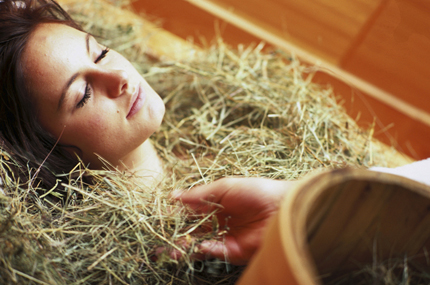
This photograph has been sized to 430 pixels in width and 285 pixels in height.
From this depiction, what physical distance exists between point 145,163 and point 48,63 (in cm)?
39

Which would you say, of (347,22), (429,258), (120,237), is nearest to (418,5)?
(347,22)

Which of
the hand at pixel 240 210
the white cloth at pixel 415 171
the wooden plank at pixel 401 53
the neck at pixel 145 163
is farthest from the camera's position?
the wooden plank at pixel 401 53

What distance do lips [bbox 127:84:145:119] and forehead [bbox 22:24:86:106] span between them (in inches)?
6.3

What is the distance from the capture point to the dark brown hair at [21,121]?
0.83 meters

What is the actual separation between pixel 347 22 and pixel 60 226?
1.61 m

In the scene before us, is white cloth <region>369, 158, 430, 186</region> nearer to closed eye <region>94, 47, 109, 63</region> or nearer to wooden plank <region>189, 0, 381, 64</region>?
closed eye <region>94, 47, 109, 63</region>

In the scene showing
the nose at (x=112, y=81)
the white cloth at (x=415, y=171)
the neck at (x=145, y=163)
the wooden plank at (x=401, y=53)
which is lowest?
the neck at (x=145, y=163)

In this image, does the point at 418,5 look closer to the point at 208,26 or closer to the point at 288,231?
the point at 208,26

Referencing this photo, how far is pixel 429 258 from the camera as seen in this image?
1.76ft

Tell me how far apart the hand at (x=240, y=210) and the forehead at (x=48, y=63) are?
1.45 feet

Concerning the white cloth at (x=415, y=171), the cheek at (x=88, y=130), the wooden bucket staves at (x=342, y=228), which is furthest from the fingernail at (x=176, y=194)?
the white cloth at (x=415, y=171)

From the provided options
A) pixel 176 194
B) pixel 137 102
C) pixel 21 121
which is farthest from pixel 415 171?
pixel 21 121

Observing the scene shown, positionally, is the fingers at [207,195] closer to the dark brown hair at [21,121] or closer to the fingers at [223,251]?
the fingers at [223,251]

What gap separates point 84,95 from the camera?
83cm
